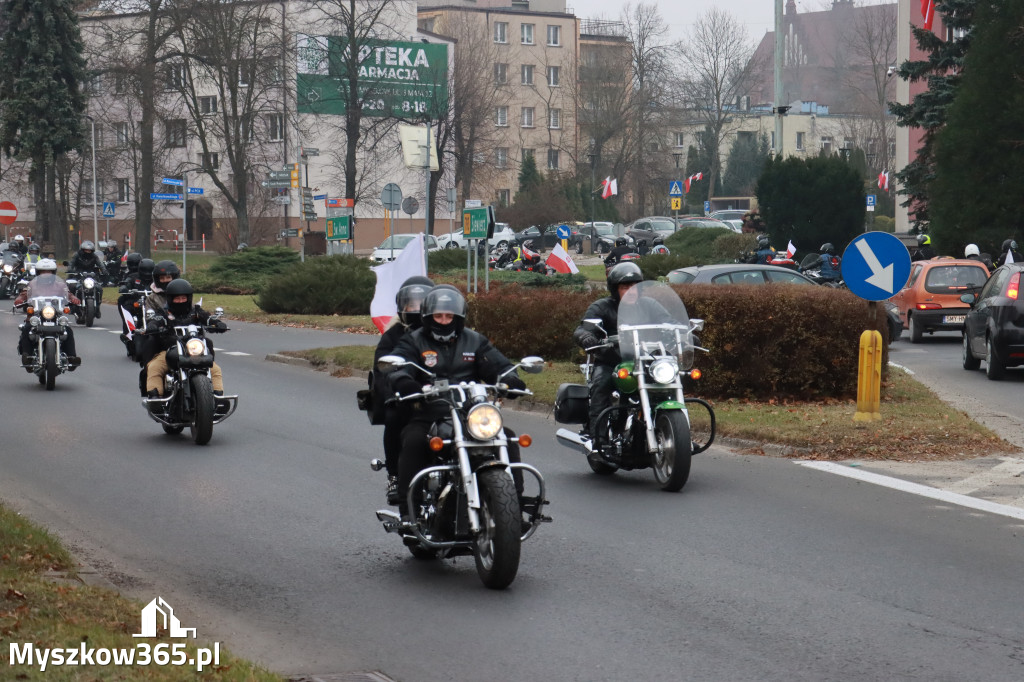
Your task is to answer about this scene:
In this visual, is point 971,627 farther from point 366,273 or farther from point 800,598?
point 366,273

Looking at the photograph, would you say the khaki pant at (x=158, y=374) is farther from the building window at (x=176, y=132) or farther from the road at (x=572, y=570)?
the building window at (x=176, y=132)

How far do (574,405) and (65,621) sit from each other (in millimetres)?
5379

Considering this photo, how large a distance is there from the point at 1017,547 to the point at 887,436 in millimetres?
4152

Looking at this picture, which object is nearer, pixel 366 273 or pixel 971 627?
pixel 971 627

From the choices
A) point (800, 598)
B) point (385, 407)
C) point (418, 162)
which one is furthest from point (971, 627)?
point (418, 162)

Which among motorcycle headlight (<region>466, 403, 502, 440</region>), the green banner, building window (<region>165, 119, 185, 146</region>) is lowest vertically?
motorcycle headlight (<region>466, 403, 502, 440</region>)

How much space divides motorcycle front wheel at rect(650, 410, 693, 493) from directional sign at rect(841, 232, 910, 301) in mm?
3722

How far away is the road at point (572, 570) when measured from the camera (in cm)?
617

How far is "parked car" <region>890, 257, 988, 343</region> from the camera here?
25.2 metres

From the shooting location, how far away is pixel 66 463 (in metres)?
11.9

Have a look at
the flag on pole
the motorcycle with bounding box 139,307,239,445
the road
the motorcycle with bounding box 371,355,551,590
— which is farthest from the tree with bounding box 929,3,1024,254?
the motorcycle with bounding box 371,355,551,590

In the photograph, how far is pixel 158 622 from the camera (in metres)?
6.39

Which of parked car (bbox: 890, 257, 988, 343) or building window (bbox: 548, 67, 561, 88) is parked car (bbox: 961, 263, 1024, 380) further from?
building window (bbox: 548, 67, 561, 88)

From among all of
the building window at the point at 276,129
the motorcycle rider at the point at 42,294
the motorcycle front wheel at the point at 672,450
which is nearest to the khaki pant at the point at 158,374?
the motorcycle front wheel at the point at 672,450
